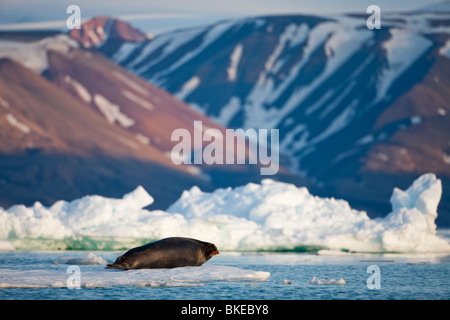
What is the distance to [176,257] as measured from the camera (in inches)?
1228

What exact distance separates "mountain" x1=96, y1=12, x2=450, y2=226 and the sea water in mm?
93158

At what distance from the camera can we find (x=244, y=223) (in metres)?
48.0

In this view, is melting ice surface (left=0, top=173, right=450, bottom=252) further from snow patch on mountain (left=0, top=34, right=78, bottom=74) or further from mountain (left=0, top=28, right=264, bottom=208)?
snow patch on mountain (left=0, top=34, right=78, bottom=74)

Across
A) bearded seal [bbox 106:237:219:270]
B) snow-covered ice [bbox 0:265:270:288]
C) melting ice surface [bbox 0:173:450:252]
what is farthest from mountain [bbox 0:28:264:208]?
snow-covered ice [bbox 0:265:270:288]

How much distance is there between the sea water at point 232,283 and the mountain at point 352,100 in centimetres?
9316

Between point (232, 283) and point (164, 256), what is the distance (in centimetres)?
284

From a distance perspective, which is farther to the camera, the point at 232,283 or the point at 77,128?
the point at 77,128

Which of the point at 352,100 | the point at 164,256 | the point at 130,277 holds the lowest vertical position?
the point at 130,277

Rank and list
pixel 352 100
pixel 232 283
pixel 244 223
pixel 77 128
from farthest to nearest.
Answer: pixel 352 100 → pixel 77 128 → pixel 244 223 → pixel 232 283

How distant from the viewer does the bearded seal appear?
100 feet

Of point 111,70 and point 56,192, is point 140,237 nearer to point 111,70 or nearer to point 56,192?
point 56,192

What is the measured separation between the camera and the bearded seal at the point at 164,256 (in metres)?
30.6

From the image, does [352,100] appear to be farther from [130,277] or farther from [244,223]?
[130,277]

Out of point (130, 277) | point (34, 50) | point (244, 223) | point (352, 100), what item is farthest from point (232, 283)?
point (352, 100)
